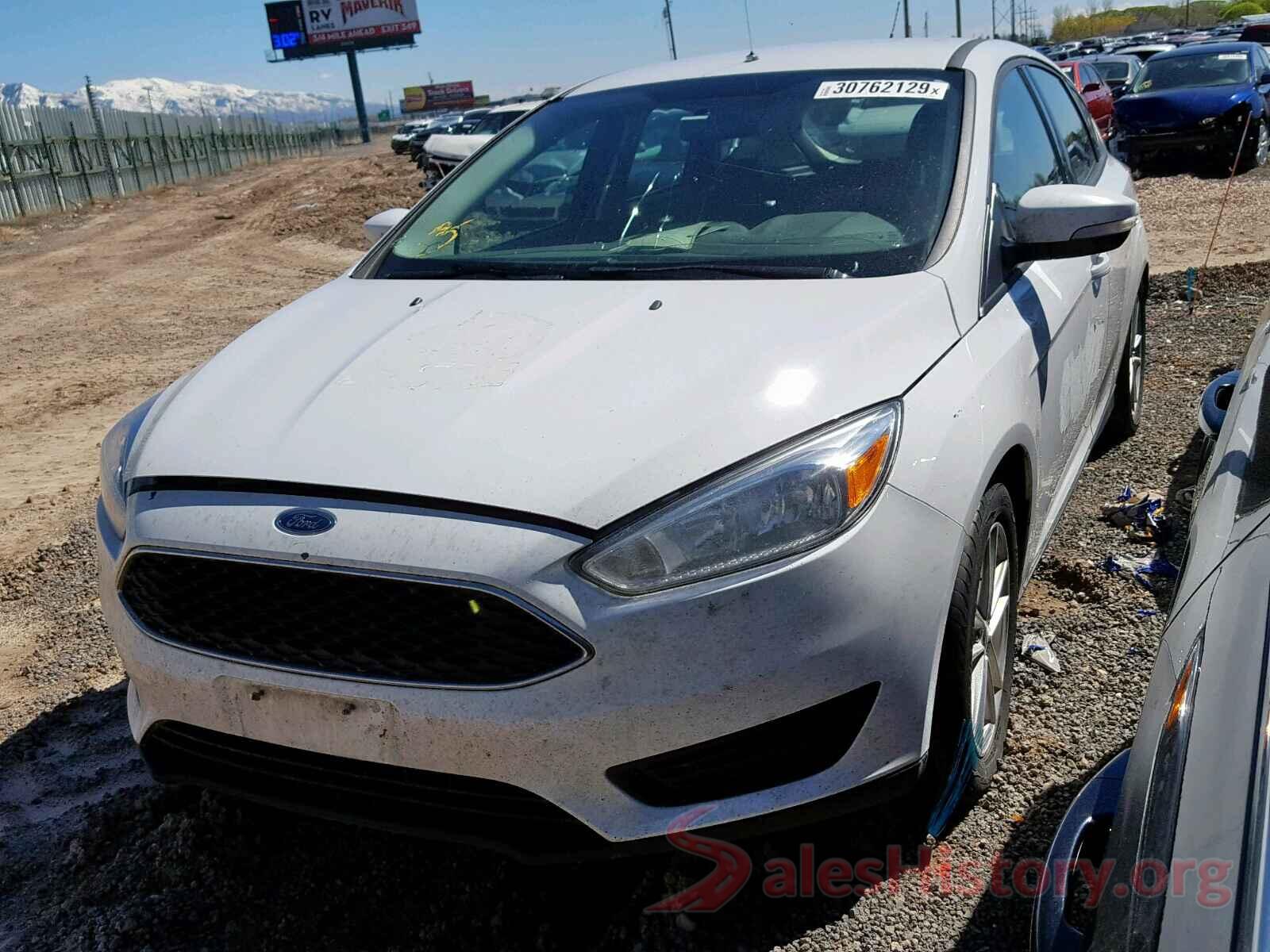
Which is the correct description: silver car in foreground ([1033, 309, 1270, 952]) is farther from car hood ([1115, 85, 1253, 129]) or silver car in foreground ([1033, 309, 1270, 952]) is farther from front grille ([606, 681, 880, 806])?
car hood ([1115, 85, 1253, 129])

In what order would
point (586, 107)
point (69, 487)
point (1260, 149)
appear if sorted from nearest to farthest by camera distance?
point (586, 107)
point (69, 487)
point (1260, 149)

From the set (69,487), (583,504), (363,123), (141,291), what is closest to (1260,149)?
(141,291)

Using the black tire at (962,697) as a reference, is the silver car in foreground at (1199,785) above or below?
above

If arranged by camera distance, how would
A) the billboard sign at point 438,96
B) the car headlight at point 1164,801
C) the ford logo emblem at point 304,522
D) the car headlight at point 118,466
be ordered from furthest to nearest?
1. the billboard sign at point 438,96
2. the car headlight at point 118,466
3. the ford logo emblem at point 304,522
4. the car headlight at point 1164,801

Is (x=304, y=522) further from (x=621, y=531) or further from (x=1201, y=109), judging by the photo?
(x=1201, y=109)

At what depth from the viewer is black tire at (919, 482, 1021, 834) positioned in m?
2.23

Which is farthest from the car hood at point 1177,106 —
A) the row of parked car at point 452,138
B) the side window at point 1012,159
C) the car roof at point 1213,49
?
the side window at point 1012,159

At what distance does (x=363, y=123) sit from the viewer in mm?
77438

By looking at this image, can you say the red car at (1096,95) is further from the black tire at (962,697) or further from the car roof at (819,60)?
the black tire at (962,697)

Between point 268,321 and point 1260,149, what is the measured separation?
16620 mm

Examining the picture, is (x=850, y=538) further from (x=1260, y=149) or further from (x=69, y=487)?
(x=1260, y=149)

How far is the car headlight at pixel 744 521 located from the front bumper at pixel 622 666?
0.11ft

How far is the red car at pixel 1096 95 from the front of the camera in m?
16.2

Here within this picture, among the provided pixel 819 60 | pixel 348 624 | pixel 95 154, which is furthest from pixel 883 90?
pixel 95 154
